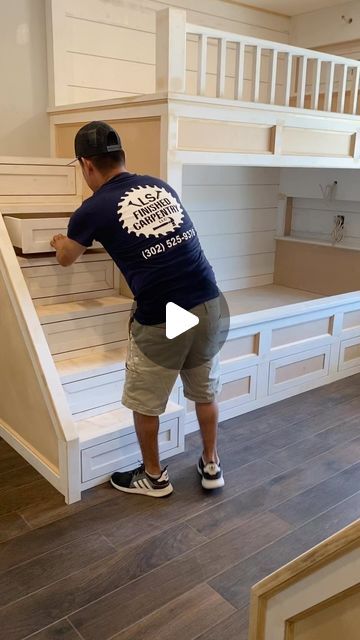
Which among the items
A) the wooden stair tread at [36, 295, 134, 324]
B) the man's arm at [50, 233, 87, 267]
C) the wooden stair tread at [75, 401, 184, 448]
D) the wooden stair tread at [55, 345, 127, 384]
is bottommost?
the wooden stair tread at [75, 401, 184, 448]

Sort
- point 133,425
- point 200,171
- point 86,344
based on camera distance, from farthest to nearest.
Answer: point 200,171
point 86,344
point 133,425

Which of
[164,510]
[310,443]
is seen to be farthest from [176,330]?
[310,443]

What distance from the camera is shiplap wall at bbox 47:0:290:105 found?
3141 mm

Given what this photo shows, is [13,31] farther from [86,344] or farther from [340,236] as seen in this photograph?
[340,236]

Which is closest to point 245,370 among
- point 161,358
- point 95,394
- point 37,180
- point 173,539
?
point 95,394

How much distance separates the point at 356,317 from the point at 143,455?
196 cm

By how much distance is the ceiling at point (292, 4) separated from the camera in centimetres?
387

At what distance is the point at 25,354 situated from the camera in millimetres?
2332

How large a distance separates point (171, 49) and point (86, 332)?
1258mm

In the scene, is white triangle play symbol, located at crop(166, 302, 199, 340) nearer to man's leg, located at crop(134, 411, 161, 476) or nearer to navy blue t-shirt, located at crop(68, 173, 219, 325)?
navy blue t-shirt, located at crop(68, 173, 219, 325)

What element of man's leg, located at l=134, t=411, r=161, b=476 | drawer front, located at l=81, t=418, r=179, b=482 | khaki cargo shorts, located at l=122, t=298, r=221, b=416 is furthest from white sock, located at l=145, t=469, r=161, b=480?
khaki cargo shorts, located at l=122, t=298, r=221, b=416

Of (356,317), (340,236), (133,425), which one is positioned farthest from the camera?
(340,236)

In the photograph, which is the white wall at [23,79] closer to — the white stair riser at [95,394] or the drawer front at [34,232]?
the drawer front at [34,232]

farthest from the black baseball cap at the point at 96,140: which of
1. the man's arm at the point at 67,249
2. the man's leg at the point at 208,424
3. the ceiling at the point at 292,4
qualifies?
the ceiling at the point at 292,4
